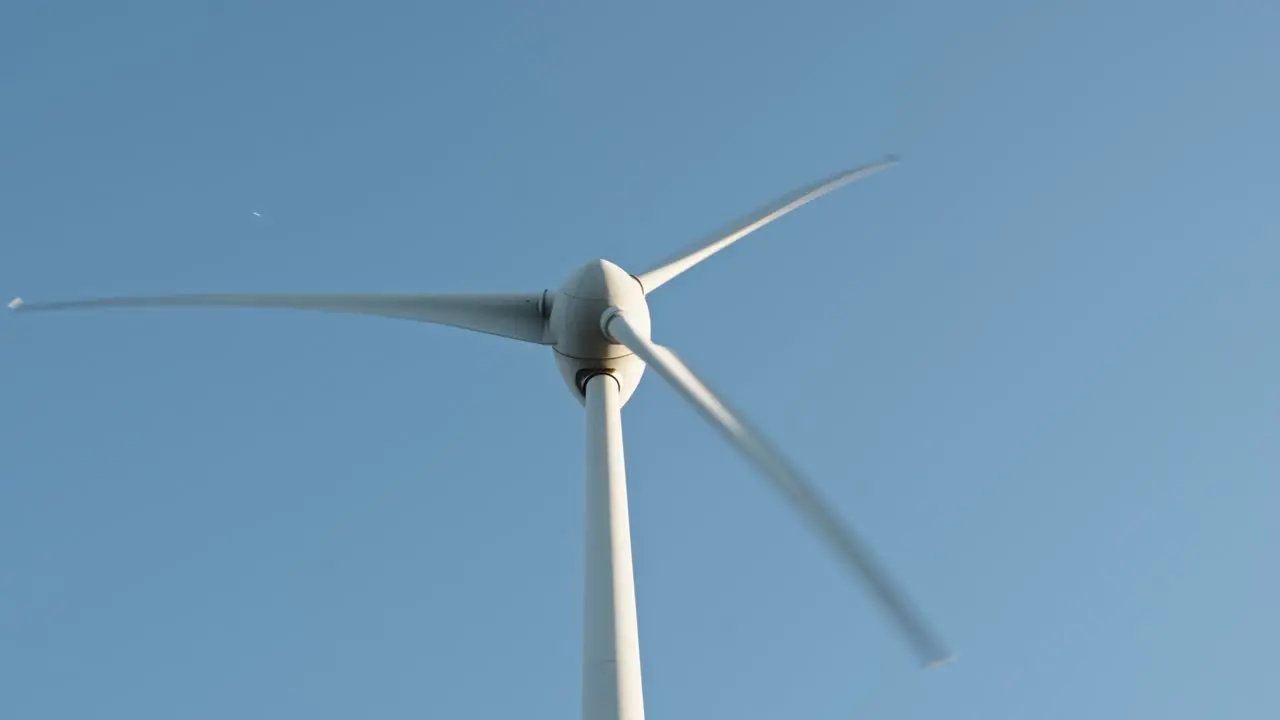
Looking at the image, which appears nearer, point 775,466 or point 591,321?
point 775,466

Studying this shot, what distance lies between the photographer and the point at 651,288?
73.3 ft

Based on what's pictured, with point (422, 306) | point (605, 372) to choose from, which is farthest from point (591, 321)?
point (422, 306)

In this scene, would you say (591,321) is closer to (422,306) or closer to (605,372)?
(605,372)

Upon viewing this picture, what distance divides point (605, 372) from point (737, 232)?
5166 millimetres

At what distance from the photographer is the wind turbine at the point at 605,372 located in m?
15.5

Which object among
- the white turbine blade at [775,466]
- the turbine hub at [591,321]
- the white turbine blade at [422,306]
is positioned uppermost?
the white turbine blade at [422,306]

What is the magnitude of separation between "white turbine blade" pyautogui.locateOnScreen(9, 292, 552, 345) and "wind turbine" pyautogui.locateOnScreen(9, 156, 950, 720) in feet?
0.05

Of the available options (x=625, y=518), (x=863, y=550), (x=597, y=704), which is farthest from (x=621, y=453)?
(x=863, y=550)

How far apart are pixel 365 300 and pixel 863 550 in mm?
11358

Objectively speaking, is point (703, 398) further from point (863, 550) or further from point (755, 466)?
point (863, 550)

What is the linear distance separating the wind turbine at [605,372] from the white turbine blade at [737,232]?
3 cm

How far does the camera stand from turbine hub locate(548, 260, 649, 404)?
20.3 metres

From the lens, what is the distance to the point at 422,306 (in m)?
21.7

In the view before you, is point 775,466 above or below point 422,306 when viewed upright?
below
